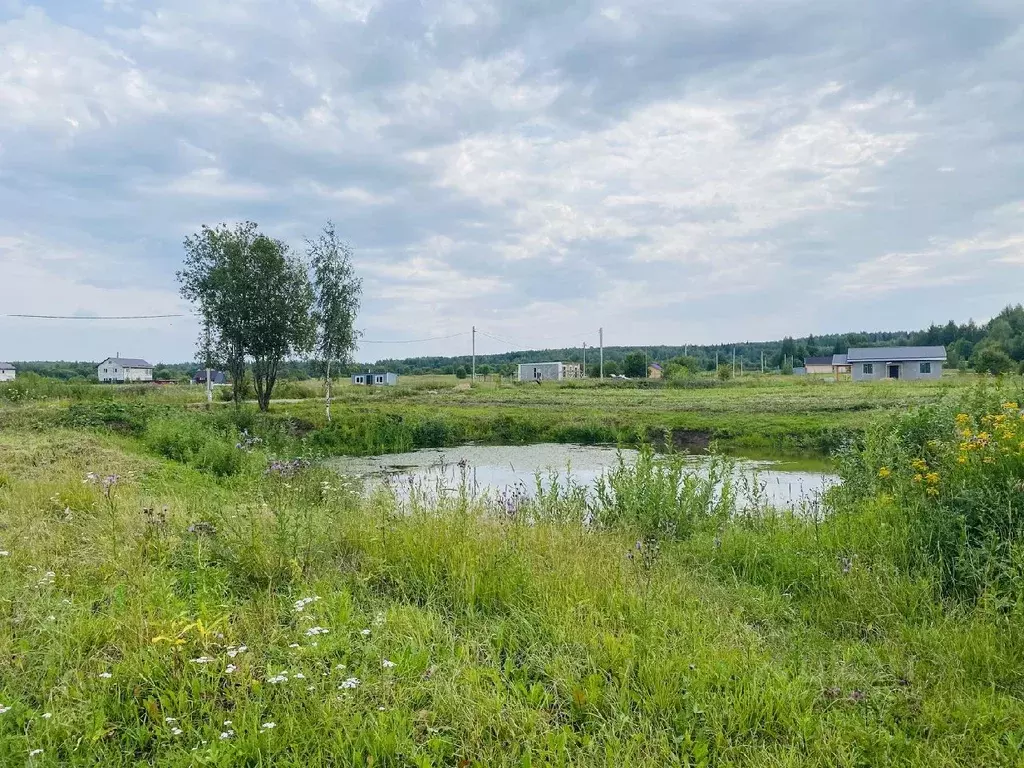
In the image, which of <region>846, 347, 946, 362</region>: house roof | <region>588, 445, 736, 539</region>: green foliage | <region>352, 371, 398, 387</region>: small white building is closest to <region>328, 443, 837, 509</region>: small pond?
<region>588, 445, 736, 539</region>: green foliage

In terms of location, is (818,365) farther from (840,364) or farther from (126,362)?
(126,362)

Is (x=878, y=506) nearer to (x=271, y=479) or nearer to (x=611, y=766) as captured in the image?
(x=611, y=766)

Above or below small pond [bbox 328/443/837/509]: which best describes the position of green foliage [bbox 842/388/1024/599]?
above

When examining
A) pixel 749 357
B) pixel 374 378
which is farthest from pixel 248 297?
pixel 749 357

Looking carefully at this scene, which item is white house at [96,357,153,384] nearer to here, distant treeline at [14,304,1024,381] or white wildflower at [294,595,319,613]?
distant treeline at [14,304,1024,381]

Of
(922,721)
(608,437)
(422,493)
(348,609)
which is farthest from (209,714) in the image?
(608,437)

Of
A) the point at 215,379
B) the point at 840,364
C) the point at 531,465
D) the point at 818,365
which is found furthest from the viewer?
the point at 818,365

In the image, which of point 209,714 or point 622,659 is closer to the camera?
point 209,714

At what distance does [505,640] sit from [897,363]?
198 feet

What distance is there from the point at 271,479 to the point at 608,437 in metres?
15.5

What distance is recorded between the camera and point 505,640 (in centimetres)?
303

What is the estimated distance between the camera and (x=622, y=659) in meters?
2.76

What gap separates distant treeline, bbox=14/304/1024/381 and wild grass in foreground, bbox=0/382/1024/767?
19143 mm

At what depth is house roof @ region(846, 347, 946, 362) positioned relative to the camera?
53.2 meters
